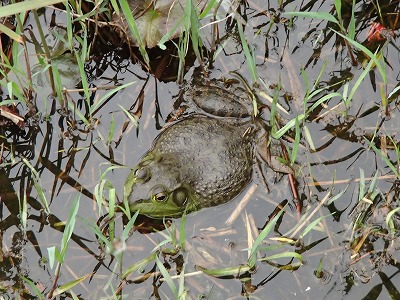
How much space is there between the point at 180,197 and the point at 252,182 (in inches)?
19.7

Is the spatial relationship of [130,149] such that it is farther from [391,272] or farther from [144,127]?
[391,272]

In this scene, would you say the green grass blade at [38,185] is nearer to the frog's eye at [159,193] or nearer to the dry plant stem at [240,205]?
the frog's eye at [159,193]

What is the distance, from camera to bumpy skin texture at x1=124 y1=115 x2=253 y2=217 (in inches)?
130

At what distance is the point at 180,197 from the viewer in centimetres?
338

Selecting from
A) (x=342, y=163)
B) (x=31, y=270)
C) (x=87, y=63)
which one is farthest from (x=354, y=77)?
(x=31, y=270)

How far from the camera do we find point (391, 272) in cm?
324

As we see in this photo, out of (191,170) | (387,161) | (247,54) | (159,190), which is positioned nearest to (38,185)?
(159,190)

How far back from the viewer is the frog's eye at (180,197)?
3359 millimetres

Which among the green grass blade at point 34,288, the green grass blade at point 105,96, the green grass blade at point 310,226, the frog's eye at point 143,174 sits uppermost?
the green grass blade at point 105,96

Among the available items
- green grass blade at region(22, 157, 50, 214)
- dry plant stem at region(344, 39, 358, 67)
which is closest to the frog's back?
green grass blade at region(22, 157, 50, 214)

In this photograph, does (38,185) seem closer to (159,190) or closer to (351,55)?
(159,190)

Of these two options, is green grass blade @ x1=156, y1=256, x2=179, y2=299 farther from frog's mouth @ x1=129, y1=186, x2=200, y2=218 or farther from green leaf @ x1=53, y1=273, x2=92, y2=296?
green leaf @ x1=53, y1=273, x2=92, y2=296

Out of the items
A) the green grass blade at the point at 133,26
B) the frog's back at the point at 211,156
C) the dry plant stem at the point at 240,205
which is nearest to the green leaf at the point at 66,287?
the frog's back at the point at 211,156

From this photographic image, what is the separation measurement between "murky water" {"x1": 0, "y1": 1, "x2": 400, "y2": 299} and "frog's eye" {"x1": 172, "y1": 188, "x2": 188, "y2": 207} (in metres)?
0.17
